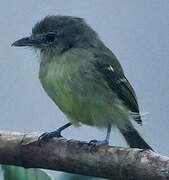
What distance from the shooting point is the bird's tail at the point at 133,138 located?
1.43 meters

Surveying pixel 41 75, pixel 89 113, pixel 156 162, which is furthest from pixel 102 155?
pixel 41 75

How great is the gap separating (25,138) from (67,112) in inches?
8.7

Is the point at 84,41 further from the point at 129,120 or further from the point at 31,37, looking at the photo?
the point at 129,120

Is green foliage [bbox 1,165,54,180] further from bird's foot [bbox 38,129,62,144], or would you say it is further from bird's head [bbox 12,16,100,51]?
bird's head [bbox 12,16,100,51]

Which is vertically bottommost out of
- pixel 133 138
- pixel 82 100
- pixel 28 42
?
pixel 133 138

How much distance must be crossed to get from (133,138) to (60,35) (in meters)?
0.35

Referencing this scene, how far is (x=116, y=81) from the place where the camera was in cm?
141

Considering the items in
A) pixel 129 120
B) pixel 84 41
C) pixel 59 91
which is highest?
pixel 84 41

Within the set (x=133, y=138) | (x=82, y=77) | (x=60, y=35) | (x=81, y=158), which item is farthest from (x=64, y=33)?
(x=81, y=158)

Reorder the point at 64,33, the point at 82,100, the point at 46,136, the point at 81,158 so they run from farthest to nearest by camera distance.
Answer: the point at 64,33 < the point at 82,100 < the point at 46,136 < the point at 81,158

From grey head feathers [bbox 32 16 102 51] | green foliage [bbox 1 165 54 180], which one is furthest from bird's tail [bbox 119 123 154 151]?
green foliage [bbox 1 165 54 180]

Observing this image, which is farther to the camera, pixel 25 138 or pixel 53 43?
pixel 53 43

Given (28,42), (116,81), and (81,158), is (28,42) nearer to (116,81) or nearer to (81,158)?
(116,81)

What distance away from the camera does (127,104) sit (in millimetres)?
1399
